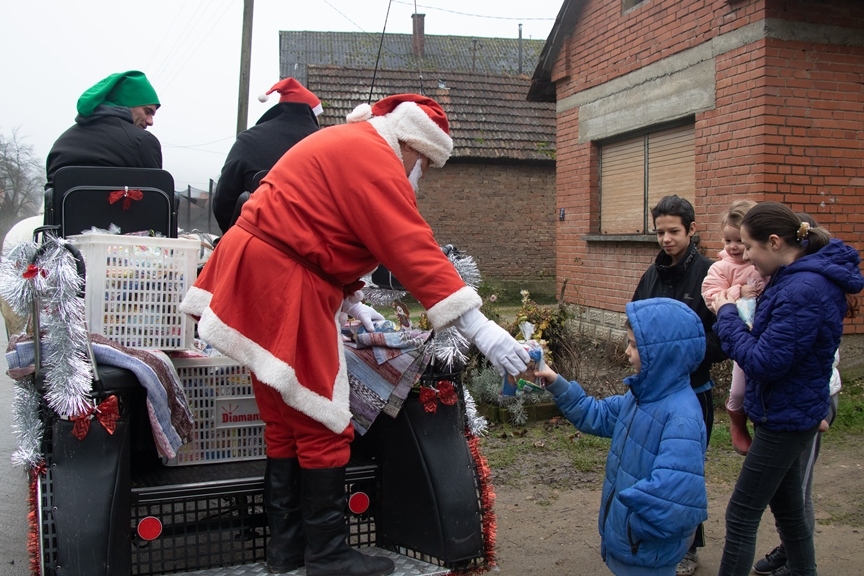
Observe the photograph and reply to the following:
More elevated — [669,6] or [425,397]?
[669,6]

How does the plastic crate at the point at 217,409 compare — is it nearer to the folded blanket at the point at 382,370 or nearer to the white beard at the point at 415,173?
the folded blanket at the point at 382,370

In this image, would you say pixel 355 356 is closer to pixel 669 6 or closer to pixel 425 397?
pixel 425 397

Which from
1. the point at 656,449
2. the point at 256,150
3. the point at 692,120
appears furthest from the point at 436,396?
the point at 692,120

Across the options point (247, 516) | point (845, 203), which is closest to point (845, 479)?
point (845, 203)

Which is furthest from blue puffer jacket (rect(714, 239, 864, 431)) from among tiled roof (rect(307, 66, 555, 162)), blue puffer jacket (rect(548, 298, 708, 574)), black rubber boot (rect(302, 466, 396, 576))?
tiled roof (rect(307, 66, 555, 162))

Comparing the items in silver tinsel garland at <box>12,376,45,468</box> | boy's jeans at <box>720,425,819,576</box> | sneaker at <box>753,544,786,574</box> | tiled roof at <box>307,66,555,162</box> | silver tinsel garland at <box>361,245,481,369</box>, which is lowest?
sneaker at <box>753,544,786,574</box>

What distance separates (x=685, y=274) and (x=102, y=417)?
269 centimetres

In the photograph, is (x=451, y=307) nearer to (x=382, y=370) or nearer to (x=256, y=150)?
(x=382, y=370)

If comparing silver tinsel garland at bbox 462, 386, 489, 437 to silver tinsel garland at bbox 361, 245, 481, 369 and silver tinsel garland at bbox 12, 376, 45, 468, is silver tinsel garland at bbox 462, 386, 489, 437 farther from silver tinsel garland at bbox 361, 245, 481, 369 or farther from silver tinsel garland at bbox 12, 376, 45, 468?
silver tinsel garland at bbox 12, 376, 45, 468

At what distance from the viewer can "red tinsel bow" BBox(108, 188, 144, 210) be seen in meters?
3.36

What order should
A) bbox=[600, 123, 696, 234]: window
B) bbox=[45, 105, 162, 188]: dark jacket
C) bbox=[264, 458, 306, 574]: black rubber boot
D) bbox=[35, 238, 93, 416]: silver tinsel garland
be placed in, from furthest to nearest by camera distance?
bbox=[600, 123, 696, 234]: window → bbox=[45, 105, 162, 188]: dark jacket → bbox=[264, 458, 306, 574]: black rubber boot → bbox=[35, 238, 93, 416]: silver tinsel garland

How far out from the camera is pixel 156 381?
2.67 meters

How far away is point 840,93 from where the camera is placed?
24.1ft

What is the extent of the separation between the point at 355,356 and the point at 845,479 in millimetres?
3979
